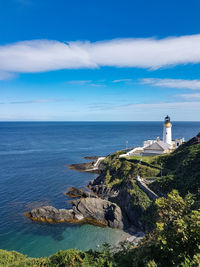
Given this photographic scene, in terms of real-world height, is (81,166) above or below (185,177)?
below

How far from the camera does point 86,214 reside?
36.8 m

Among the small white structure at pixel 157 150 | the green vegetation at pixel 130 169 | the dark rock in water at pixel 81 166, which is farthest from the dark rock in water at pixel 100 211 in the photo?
the dark rock in water at pixel 81 166

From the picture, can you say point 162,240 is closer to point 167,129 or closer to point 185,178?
point 185,178

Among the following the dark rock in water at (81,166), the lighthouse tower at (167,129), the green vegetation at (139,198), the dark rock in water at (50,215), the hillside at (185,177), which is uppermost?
the lighthouse tower at (167,129)

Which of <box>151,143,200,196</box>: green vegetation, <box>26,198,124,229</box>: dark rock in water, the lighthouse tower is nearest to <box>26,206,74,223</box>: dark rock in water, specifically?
<box>26,198,124,229</box>: dark rock in water

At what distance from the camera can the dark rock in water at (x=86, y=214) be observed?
35156mm

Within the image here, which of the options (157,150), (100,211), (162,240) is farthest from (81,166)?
(162,240)

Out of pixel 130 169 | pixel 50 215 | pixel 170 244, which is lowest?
pixel 50 215

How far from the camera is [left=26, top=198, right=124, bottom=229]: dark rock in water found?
3516 cm

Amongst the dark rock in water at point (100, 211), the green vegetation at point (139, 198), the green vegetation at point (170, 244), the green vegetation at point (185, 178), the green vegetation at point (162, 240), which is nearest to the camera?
the green vegetation at point (170, 244)

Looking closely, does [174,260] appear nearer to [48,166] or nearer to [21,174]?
[21,174]

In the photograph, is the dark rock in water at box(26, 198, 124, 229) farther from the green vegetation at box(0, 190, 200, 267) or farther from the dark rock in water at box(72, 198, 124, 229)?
the green vegetation at box(0, 190, 200, 267)

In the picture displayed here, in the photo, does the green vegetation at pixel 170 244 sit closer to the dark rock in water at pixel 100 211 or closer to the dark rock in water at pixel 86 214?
the dark rock in water at pixel 100 211

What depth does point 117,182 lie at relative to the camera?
49.5 meters
